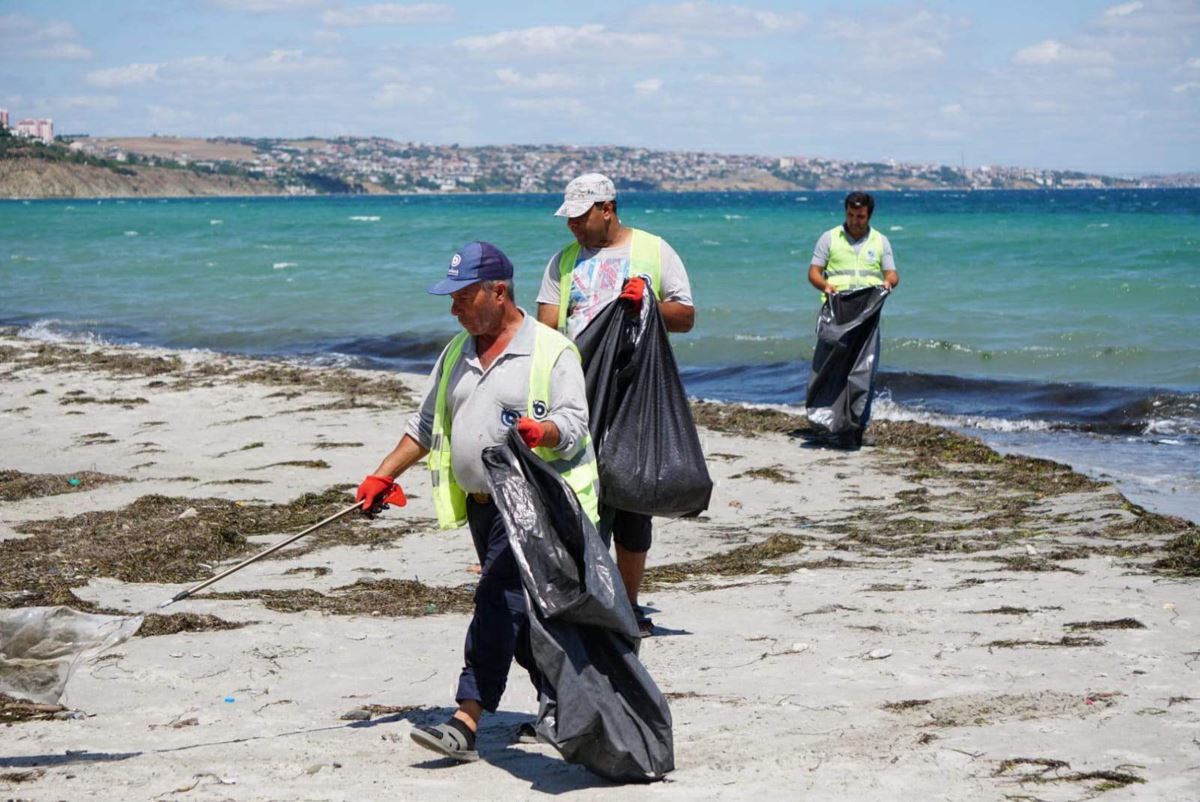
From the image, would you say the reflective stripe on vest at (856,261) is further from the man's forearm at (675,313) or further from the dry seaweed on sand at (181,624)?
A: the dry seaweed on sand at (181,624)

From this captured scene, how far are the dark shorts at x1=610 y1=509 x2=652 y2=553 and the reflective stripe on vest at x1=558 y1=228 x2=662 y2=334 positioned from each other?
775mm

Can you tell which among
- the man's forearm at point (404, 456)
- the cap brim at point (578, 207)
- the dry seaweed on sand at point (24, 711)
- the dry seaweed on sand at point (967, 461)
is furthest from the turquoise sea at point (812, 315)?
the dry seaweed on sand at point (24, 711)

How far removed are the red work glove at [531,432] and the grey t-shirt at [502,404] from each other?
0.09 meters

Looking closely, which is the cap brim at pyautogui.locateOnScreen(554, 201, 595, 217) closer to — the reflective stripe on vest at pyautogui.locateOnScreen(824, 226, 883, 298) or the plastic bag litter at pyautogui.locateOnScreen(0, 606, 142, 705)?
the plastic bag litter at pyautogui.locateOnScreen(0, 606, 142, 705)

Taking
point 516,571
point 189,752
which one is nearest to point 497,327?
point 516,571

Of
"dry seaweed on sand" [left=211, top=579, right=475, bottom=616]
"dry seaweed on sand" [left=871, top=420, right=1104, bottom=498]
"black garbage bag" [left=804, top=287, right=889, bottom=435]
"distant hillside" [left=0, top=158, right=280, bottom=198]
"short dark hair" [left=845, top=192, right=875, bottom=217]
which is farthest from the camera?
"distant hillside" [left=0, top=158, right=280, bottom=198]

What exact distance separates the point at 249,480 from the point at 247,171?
162629 mm

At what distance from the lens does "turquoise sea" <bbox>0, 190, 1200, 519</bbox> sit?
536 inches

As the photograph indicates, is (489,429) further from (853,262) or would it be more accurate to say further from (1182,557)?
(853,262)

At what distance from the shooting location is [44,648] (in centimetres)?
450

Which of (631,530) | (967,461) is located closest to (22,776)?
(631,530)

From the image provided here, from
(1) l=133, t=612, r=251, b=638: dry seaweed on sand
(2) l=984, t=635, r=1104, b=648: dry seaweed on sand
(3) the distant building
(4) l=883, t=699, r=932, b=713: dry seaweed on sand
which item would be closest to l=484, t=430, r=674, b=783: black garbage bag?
(4) l=883, t=699, r=932, b=713: dry seaweed on sand

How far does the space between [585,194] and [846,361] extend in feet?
20.4

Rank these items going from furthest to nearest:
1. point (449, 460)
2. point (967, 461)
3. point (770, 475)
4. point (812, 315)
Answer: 1. point (812, 315)
2. point (967, 461)
3. point (770, 475)
4. point (449, 460)
